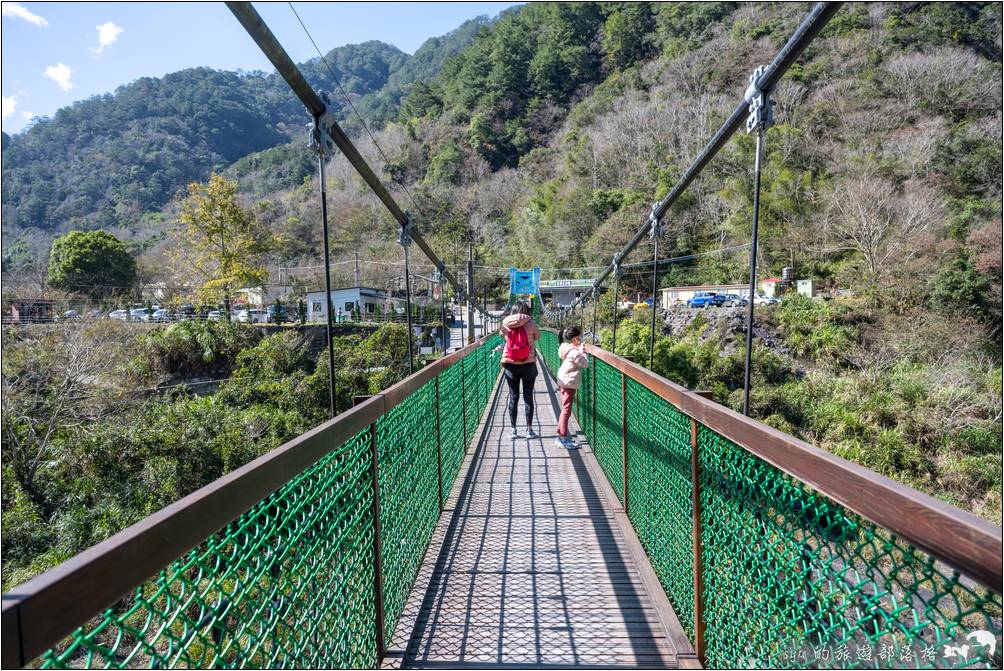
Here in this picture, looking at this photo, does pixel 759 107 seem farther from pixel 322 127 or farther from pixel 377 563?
pixel 377 563

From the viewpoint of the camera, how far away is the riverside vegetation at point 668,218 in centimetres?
948

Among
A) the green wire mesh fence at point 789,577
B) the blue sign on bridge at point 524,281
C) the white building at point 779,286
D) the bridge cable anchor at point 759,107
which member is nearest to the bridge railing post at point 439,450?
the green wire mesh fence at point 789,577

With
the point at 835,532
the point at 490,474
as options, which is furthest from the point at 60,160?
the point at 835,532

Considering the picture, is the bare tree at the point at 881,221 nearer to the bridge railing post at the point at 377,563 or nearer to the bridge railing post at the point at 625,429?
the bridge railing post at the point at 625,429

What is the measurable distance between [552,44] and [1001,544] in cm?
6090

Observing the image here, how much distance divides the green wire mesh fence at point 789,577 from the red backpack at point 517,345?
1.80 meters

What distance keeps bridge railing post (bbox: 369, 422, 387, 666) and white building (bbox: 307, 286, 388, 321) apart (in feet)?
79.1

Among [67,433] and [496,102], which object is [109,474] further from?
[496,102]

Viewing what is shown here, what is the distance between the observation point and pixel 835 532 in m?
0.90

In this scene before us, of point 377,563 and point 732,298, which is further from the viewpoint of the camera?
point 732,298

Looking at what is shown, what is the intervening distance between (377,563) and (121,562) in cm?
102

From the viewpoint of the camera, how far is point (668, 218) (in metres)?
26.7

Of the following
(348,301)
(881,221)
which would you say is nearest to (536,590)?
(881,221)

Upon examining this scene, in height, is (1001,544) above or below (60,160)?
below
